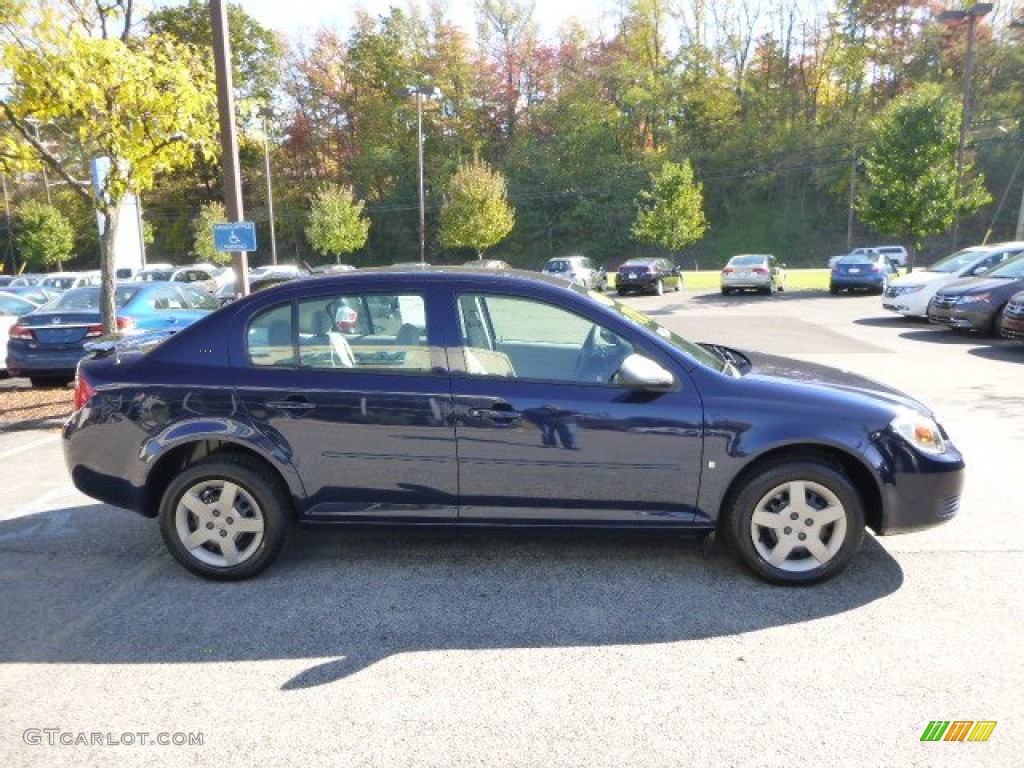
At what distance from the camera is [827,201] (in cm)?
5531

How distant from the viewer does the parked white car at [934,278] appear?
15711 mm

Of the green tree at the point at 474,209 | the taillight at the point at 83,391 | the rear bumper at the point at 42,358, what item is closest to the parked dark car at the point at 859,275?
the green tree at the point at 474,209

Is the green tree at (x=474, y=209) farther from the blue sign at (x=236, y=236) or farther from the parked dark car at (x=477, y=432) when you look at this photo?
the parked dark car at (x=477, y=432)

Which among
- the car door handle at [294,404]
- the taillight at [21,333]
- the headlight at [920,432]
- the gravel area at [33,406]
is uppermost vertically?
the taillight at [21,333]

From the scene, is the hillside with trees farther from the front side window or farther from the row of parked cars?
the front side window

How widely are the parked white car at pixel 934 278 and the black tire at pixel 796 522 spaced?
13605 mm

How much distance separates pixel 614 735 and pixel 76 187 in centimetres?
874

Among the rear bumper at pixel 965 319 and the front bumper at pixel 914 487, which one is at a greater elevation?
the rear bumper at pixel 965 319

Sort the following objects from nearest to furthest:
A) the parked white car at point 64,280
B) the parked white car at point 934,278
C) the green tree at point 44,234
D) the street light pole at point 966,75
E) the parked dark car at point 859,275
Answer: the parked white car at point 934,278
the street light pole at point 966,75
the parked dark car at point 859,275
the parked white car at point 64,280
the green tree at point 44,234

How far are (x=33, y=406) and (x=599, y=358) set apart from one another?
794 centimetres

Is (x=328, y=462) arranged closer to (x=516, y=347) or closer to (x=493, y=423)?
(x=493, y=423)

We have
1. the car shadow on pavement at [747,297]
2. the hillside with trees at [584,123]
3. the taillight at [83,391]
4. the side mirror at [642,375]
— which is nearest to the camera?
the side mirror at [642,375]

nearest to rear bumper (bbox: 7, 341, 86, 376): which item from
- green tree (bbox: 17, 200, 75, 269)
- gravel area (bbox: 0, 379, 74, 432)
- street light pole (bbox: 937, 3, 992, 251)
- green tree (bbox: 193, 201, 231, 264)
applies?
gravel area (bbox: 0, 379, 74, 432)

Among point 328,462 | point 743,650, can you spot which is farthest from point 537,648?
point 328,462
